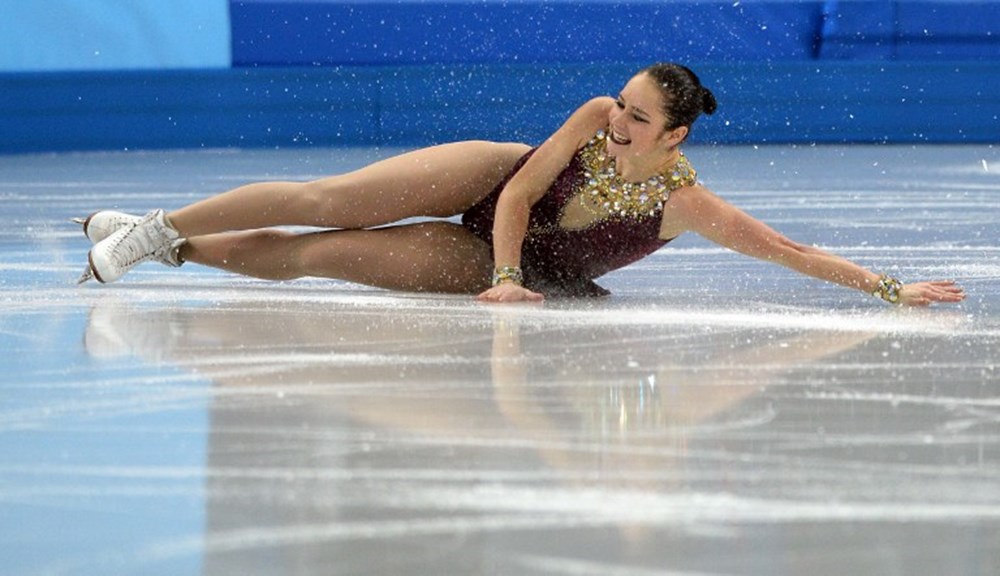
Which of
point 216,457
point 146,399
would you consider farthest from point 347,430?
→ point 146,399

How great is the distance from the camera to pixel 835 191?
21.5 ft

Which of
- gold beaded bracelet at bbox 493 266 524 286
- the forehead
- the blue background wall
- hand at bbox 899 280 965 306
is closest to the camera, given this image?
the forehead

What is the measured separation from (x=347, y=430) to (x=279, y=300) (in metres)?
1.41

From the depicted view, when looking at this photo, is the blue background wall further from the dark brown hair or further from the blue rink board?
the dark brown hair

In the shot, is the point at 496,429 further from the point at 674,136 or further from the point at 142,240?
the point at 142,240

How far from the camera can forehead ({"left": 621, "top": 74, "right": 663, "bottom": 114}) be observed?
10.6 ft

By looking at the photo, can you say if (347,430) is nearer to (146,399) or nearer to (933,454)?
(146,399)

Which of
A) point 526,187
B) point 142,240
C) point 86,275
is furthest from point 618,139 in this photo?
point 86,275

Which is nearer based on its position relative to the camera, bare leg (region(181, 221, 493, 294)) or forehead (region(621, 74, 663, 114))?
forehead (region(621, 74, 663, 114))

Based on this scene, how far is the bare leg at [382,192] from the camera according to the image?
3.58 metres

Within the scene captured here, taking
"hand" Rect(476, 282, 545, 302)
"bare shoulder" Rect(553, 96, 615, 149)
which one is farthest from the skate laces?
"bare shoulder" Rect(553, 96, 615, 149)

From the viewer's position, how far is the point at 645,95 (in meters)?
3.23

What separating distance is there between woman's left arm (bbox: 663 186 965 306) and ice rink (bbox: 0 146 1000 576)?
5cm

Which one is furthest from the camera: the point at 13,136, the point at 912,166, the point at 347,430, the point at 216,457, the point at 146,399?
the point at 13,136
